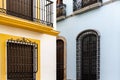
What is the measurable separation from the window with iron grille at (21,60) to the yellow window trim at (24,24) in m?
0.53

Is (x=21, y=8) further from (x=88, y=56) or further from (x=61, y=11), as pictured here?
(x=61, y=11)

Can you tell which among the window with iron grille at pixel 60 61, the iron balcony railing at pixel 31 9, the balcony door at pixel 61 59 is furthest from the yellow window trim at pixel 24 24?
the window with iron grille at pixel 60 61

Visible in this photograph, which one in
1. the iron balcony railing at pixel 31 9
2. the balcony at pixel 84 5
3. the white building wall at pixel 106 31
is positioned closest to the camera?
the iron balcony railing at pixel 31 9

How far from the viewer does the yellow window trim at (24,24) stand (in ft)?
23.2

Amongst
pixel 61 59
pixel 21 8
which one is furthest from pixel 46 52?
pixel 61 59

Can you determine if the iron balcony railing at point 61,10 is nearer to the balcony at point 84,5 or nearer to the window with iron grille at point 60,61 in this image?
the balcony at point 84,5

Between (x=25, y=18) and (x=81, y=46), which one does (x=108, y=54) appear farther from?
(x=25, y=18)

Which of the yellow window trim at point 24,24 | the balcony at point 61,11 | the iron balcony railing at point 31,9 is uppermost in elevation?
the balcony at point 61,11

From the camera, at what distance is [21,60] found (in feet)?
25.8

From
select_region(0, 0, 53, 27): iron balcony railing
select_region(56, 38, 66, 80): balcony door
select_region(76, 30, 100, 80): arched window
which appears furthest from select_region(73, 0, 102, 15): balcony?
select_region(0, 0, 53, 27): iron balcony railing

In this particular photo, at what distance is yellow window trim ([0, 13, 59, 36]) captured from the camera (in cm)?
707

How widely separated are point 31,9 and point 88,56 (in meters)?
4.83

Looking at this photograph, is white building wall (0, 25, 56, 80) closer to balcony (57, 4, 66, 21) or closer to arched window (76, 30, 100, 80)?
arched window (76, 30, 100, 80)

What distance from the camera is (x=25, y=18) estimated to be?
8.30m
